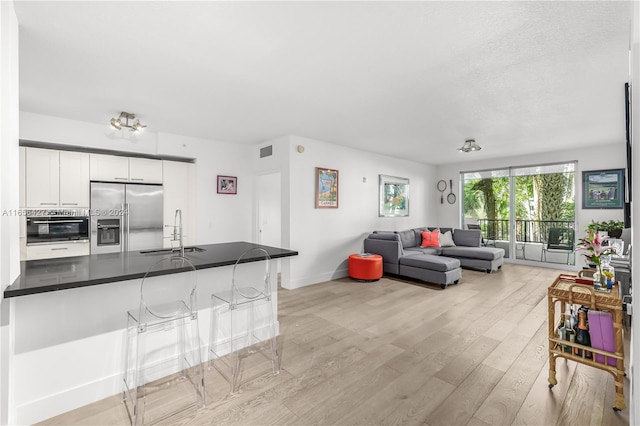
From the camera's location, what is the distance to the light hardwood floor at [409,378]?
1.94 m

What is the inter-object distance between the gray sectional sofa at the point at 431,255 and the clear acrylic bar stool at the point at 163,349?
393 cm

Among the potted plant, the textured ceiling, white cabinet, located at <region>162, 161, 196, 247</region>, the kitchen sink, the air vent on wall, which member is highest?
the textured ceiling

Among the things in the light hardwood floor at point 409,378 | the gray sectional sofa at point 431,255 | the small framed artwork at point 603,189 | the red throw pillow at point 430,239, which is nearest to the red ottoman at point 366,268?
the gray sectional sofa at point 431,255

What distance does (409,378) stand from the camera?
2369 mm

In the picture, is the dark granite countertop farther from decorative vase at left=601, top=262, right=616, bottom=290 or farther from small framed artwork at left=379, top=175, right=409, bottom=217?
small framed artwork at left=379, top=175, right=409, bottom=217

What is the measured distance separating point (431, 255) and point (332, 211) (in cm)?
211

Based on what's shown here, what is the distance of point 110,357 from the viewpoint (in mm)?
2172

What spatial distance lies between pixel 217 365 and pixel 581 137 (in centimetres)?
667

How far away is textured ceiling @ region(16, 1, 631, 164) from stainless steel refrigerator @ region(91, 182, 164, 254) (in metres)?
0.99

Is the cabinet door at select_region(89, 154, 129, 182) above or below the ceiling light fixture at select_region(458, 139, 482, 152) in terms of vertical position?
below

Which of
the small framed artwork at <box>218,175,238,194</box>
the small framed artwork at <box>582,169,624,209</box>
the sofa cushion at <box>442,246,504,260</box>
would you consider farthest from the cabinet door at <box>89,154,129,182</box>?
the small framed artwork at <box>582,169,624,209</box>

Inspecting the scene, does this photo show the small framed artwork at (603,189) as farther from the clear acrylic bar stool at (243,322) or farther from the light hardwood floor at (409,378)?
the clear acrylic bar stool at (243,322)

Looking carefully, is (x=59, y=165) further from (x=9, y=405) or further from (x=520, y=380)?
(x=520, y=380)

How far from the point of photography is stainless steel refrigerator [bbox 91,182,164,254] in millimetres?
4324
